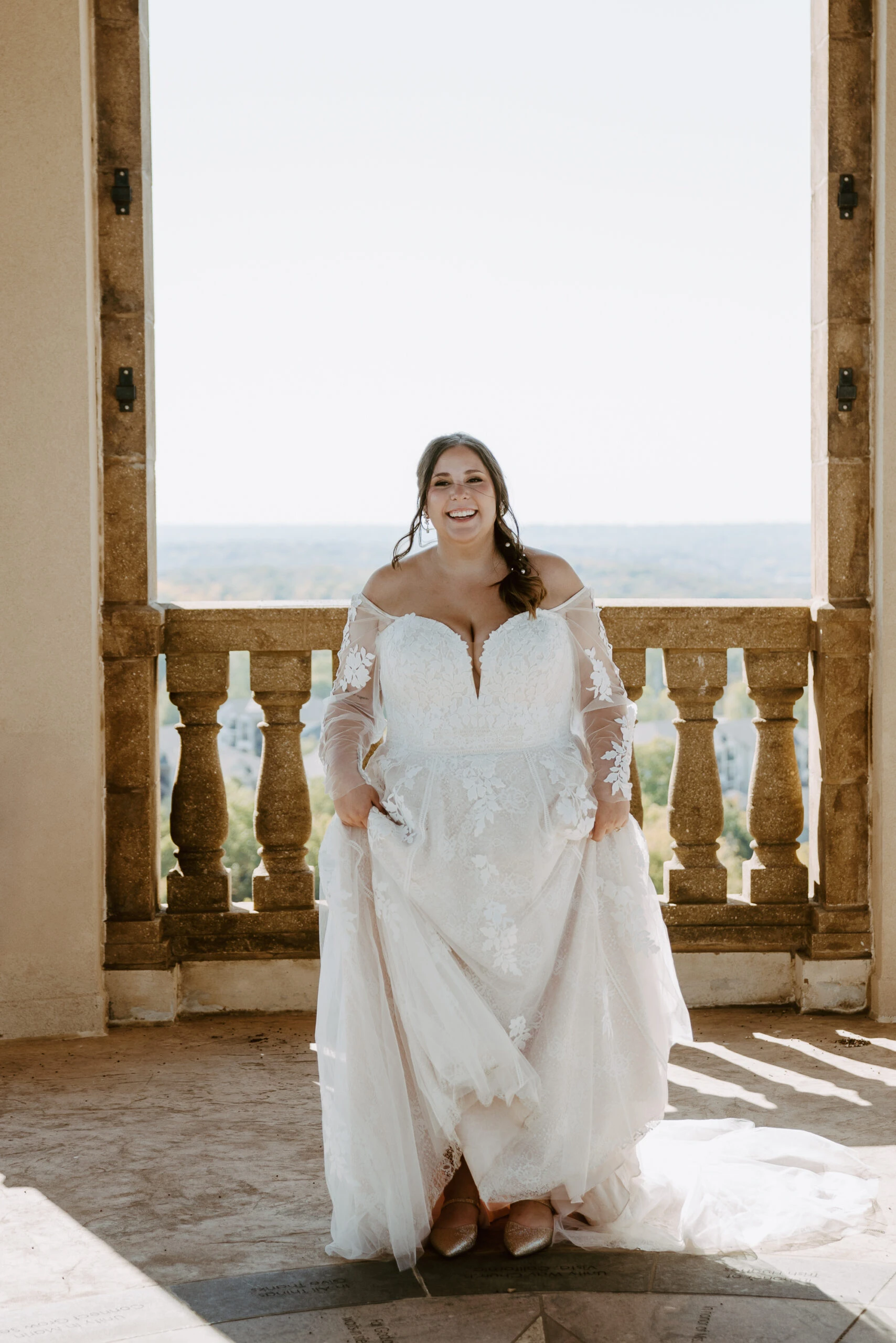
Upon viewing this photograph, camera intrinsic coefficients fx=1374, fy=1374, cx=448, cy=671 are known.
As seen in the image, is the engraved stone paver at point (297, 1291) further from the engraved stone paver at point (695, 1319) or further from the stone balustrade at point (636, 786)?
the stone balustrade at point (636, 786)

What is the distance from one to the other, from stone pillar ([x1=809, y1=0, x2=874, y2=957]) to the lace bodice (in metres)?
1.50

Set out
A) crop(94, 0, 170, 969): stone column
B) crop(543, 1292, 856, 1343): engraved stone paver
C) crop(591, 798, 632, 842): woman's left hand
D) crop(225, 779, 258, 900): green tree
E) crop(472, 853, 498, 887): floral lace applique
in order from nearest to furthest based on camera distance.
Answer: crop(543, 1292, 856, 1343): engraved stone paver, crop(472, 853, 498, 887): floral lace applique, crop(591, 798, 632, 842): woman's left hand, crop(94, 0, 170, 969): stone column, crop(225, 779, 258, 900): green tree

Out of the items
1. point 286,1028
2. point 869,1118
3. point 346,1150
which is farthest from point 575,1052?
point 286,1028

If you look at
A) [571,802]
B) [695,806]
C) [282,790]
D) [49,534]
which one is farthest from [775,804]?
[49,534]

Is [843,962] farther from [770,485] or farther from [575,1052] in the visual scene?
[770,485]

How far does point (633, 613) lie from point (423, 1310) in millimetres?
2520

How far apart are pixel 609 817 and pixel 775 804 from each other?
1828mm

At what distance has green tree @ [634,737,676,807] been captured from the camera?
43.2 metres

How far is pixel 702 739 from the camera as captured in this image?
4664 mm

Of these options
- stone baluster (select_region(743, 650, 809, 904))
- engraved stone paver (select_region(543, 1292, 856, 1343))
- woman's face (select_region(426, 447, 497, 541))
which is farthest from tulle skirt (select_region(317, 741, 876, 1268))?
stone baluster (select_region(743, 650, 809, 904))

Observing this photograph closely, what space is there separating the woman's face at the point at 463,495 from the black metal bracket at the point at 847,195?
6.45 ft

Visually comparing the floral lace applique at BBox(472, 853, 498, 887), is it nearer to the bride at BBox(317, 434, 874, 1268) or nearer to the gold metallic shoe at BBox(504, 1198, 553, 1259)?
the bride at BBox(317, 434, 874, 1268)

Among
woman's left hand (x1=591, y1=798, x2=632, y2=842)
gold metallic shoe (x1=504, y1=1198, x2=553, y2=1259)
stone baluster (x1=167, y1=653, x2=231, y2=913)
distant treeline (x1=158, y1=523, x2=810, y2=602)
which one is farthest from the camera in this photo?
distant treeline (x1=158, y1=523, x2=810, y2=602)

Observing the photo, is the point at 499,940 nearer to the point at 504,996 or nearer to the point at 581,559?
the point at 504,996
